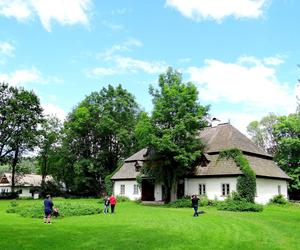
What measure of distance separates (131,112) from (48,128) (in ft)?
59.2

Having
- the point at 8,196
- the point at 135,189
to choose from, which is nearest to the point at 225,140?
the point at 135,189

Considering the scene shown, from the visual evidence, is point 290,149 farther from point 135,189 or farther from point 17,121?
point 17,121

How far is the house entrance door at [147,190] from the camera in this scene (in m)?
44.6

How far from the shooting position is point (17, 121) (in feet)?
192

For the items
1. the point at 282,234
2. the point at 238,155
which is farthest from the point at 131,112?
the point at 282,234

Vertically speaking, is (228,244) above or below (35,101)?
below

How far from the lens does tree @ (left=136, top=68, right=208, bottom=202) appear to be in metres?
37.0

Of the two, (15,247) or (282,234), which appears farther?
(282,234)

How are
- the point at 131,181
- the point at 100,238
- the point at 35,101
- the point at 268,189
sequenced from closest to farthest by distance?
1. the point at 100,238
2. the point at 268,189
3. the point at 131,181
4. the point at 35,101

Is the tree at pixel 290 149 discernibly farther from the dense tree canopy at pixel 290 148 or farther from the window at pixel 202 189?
the window at pixel 202 189

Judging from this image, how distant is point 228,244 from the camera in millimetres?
14453

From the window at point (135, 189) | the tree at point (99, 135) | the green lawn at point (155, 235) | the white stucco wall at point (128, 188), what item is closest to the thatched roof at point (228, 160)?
the window at point (135, 189)

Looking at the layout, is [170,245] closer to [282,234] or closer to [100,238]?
[100,238]

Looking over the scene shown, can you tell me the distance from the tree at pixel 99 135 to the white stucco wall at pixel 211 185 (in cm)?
2251
